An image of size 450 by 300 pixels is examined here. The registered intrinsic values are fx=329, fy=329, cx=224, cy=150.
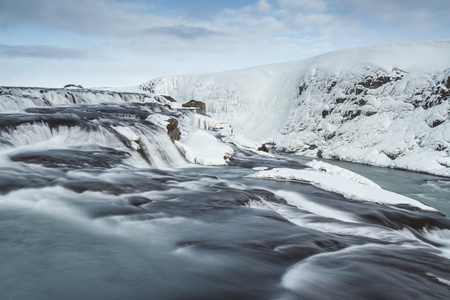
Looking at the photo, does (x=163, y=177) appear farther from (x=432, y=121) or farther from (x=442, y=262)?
(x=432, y=121)

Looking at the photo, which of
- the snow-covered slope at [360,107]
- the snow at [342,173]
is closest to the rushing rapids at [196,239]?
the snow at [342,173]

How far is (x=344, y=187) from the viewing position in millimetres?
7000

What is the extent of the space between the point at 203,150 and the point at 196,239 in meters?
8.30

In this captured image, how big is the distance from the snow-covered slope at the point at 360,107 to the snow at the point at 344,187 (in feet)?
39.7

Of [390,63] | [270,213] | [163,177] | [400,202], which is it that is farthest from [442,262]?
[390,63]

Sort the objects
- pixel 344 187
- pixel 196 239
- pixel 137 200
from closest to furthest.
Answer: pixel 196 239, pixel 137 200, pixel 344 187

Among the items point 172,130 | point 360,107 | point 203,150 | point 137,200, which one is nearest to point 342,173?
point 203,150

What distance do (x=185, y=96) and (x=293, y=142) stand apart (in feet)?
70.6

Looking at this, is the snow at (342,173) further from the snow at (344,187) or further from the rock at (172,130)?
the rock at (172,130)

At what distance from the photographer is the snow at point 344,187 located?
6.50 metres

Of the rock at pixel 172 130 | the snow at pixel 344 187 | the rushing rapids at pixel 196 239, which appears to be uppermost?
the rock at pixel 172 130

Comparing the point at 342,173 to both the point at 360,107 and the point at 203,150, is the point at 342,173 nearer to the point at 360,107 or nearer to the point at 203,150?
the point at 203,150

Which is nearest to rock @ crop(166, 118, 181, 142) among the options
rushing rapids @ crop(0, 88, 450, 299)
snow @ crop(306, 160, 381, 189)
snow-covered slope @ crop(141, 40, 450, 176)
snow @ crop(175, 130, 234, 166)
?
snow @ crop(175, 130, 234, 166)

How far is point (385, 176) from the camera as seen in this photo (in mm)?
15969
